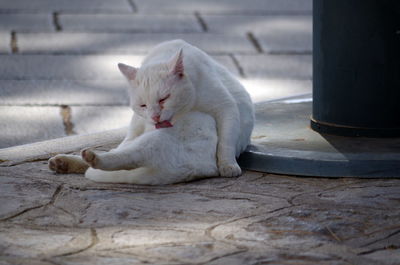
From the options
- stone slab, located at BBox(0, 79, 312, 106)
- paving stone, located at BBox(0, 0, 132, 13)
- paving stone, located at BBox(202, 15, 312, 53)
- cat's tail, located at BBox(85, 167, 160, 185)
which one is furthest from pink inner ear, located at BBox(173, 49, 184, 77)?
paving stone, located at BBox(0, 0, 132, 13)

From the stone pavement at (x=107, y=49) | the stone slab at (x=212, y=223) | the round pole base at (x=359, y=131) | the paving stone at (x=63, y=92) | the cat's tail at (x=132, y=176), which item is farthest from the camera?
the paving stone at (x=63, y=92)

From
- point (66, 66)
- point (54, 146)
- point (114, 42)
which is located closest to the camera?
point (54, 146)

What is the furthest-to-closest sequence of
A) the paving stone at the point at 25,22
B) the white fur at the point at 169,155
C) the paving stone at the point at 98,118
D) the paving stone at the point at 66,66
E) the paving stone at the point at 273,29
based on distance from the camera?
the paving stone at the point at 25,22 < the paving stone at the point at 273,29 < the paving stone at the point at 66,66 < the paving stone at the point at 98,118 < the white fur at the point at 169,155

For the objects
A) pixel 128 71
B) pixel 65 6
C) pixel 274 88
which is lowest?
pixel 274 88

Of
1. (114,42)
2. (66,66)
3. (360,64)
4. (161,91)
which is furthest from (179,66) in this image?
(114,42)

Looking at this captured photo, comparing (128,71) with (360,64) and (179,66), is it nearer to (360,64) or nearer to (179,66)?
(179,66)

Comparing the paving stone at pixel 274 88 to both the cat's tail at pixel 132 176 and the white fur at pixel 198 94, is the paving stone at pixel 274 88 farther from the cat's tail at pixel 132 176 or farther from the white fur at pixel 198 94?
the cat's tail at pixel 132 176

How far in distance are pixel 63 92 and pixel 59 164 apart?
1.98 meters

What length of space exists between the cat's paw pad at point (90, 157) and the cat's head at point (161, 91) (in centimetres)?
30

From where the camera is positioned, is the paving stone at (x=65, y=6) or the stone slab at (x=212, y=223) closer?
the stone slab at (x=212, y=223)

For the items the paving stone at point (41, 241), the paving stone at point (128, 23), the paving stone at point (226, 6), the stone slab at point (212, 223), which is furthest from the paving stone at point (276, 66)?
the paving stone at point (41, 241)

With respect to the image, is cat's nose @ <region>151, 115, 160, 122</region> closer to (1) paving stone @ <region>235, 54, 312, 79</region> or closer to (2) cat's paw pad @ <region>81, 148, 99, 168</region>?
(2) cat's paw pad @ <region>81, 148, 99, 168</region>

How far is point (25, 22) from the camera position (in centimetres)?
728

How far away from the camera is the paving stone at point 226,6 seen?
25.7 feet
